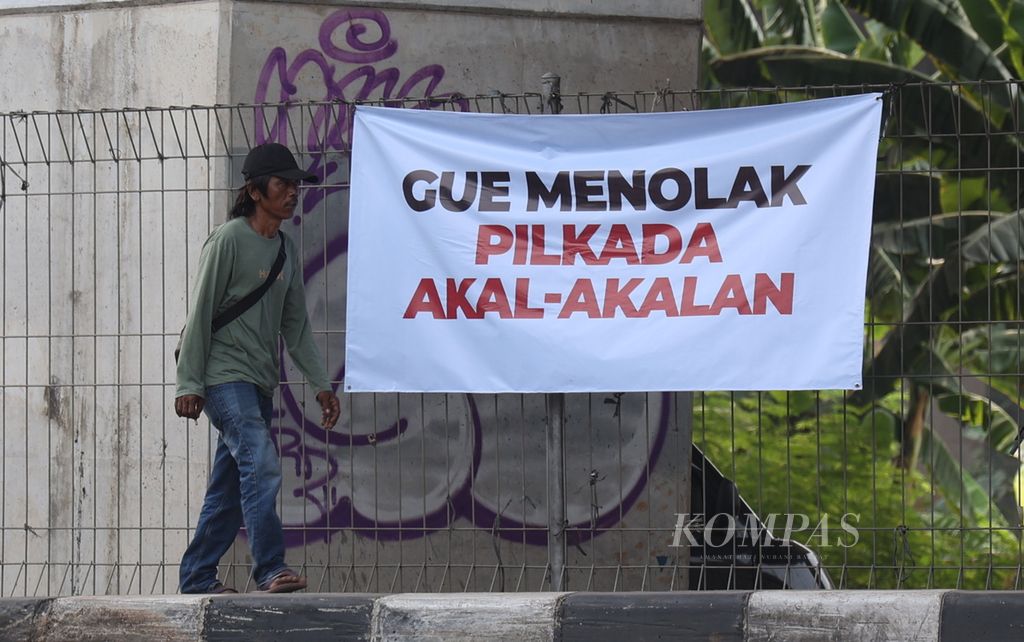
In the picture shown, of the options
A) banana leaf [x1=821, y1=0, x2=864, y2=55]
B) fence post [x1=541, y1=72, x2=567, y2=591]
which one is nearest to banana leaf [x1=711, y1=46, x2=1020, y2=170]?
banana leaf [x1=821, y1=0, x2=864, y2=55]

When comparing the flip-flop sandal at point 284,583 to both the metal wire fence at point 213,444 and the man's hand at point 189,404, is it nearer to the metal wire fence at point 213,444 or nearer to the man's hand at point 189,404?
the man's hand at point 189,404

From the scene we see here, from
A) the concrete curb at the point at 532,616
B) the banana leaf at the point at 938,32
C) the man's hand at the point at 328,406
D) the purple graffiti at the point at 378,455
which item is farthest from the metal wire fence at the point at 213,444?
the banana leaf at the point at 938,32

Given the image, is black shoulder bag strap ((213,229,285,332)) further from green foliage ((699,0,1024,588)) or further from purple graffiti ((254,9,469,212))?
green foliage ((699,0,1024,588))

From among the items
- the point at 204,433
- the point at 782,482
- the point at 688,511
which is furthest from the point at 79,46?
the point at 782,482

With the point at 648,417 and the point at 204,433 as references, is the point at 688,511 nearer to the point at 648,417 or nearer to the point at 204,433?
the point at 648,417

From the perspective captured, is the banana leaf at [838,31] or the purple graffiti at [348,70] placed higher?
the banana leaf at [838,31]

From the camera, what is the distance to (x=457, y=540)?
7.39 m

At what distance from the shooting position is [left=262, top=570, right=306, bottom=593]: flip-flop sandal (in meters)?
6.21

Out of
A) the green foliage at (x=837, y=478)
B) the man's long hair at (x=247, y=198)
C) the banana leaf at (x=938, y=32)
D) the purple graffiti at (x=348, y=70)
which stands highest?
the banana leaf at (x=938, y=32)

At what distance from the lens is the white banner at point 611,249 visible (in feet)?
20.4

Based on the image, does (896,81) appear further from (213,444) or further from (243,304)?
(243,304)

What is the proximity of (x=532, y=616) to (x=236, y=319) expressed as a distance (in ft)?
5.71

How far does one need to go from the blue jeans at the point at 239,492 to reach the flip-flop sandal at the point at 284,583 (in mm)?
43

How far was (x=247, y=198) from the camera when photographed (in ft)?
21.3
